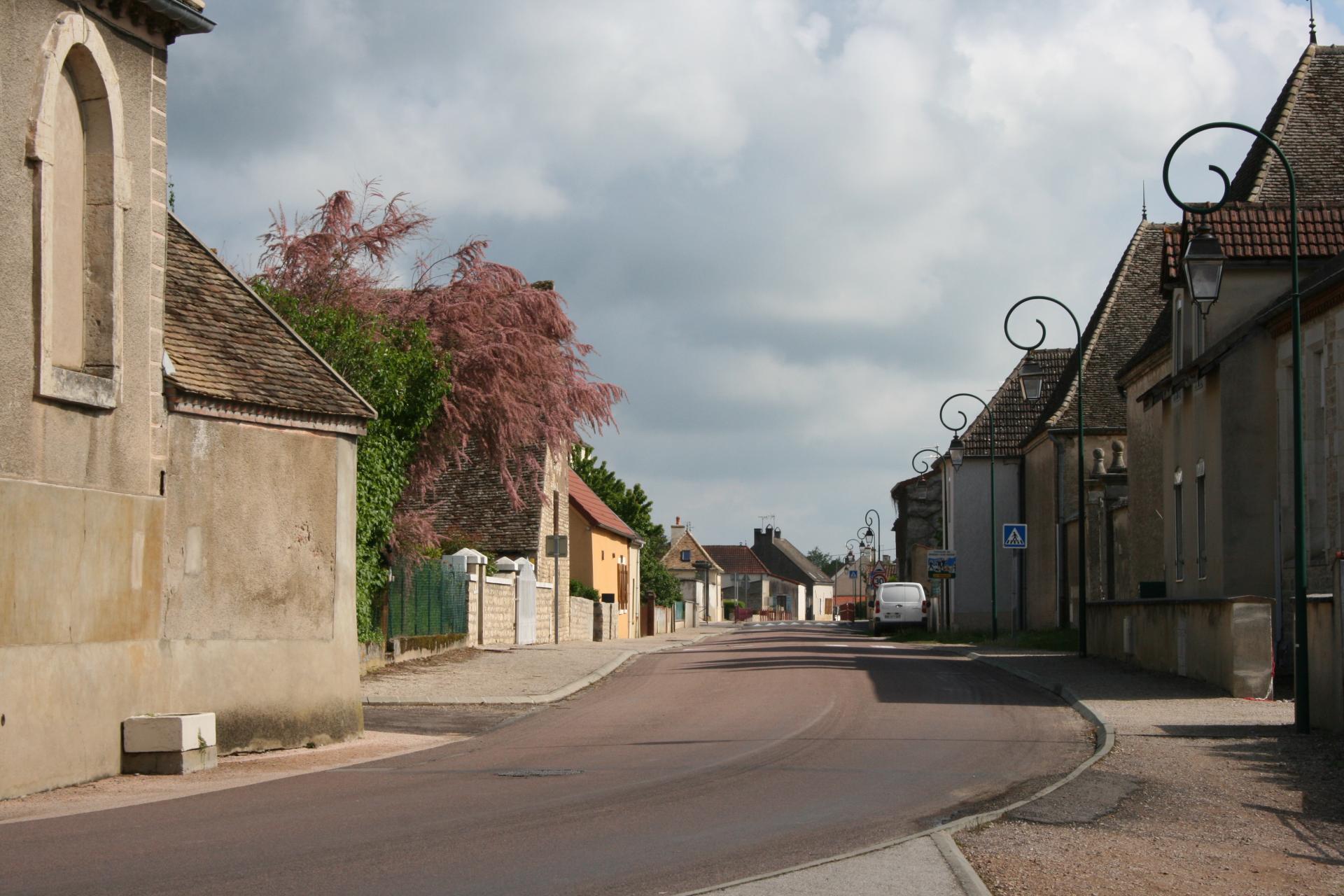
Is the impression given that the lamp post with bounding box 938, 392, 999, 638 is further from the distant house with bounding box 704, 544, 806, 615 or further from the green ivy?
the distant house with bounding box 704, 544, 806, 615

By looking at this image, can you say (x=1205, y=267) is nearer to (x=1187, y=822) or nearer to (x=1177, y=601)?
(x=1177, y=601)

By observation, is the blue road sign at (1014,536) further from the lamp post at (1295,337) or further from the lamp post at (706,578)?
the lamp post at (706,578)

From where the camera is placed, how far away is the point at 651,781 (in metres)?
11.9

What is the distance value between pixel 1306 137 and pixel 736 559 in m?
130

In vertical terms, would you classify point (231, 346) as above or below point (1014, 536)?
above

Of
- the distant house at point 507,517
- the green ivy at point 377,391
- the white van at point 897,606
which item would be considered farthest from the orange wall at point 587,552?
the green ivy at point 377,391

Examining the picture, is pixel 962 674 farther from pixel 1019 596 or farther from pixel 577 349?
pixel 1019 596

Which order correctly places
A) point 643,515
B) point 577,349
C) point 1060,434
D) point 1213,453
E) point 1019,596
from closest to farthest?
point 1213,453 → point 577,349 → point 1060,434 → point 1019,596 → point 643,515

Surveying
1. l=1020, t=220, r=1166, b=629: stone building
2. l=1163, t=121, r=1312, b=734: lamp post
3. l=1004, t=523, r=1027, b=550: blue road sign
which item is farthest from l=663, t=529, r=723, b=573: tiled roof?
l=1163, t=121, r=1312, b=734: lamp post

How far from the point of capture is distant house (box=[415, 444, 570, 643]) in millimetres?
43062

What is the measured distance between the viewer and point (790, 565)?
559ft

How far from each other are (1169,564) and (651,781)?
18394 millimetres

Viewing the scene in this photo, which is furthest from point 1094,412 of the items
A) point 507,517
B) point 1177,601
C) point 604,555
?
point 1177,601

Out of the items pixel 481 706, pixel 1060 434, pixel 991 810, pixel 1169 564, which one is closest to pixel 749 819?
pixel 991 810
